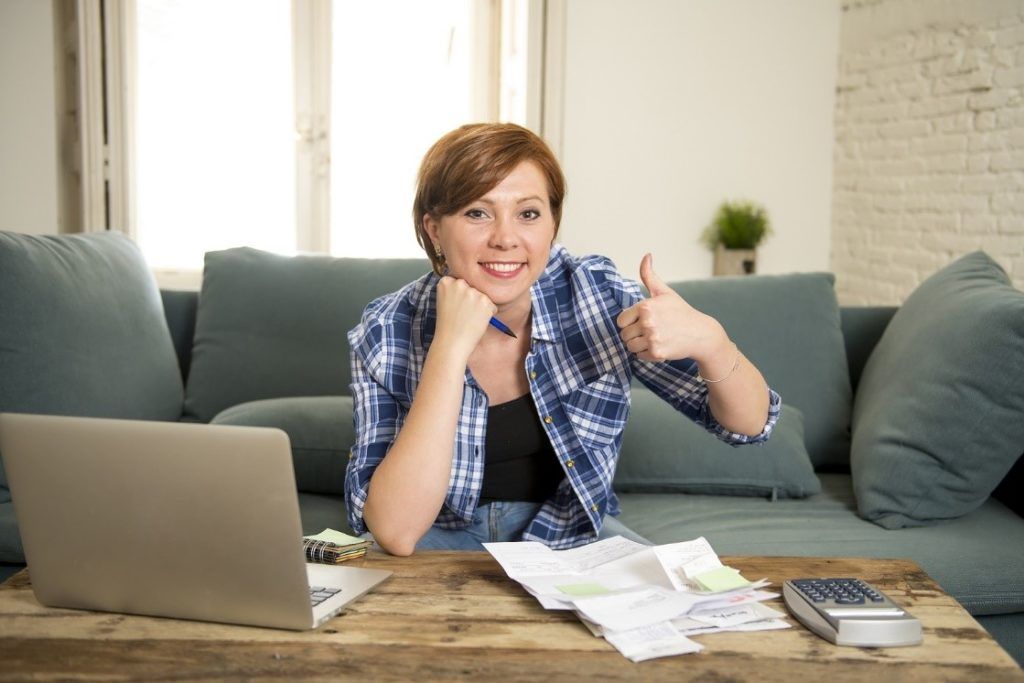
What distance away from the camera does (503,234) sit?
1580mm

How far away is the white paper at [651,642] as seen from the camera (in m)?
1.02

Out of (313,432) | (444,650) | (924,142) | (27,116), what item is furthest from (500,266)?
(27,116)

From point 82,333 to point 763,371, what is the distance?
61.8 inches

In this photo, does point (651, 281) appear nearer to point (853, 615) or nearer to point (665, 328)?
point (665, 328)

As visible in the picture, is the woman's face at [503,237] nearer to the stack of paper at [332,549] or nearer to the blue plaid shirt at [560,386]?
the blue plaid shirt at [560,386]

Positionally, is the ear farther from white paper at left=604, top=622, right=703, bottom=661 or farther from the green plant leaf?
the green plant leaf

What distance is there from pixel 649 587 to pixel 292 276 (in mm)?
1676

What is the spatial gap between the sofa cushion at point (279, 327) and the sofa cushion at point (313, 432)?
23 cm

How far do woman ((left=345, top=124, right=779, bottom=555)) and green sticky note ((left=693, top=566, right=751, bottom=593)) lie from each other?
351mm

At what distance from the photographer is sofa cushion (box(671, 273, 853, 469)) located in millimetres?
2496

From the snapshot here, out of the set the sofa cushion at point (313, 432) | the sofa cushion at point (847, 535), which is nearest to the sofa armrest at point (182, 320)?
the sofa cushion at point (313, 432)

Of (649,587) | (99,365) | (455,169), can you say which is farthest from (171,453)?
(99,365)

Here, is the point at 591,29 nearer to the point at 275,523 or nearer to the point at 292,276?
the point at 292,276

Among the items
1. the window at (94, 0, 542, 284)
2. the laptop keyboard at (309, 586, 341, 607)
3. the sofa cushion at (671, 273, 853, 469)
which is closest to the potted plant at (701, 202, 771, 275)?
the window at (94, 0, 542, 284)
